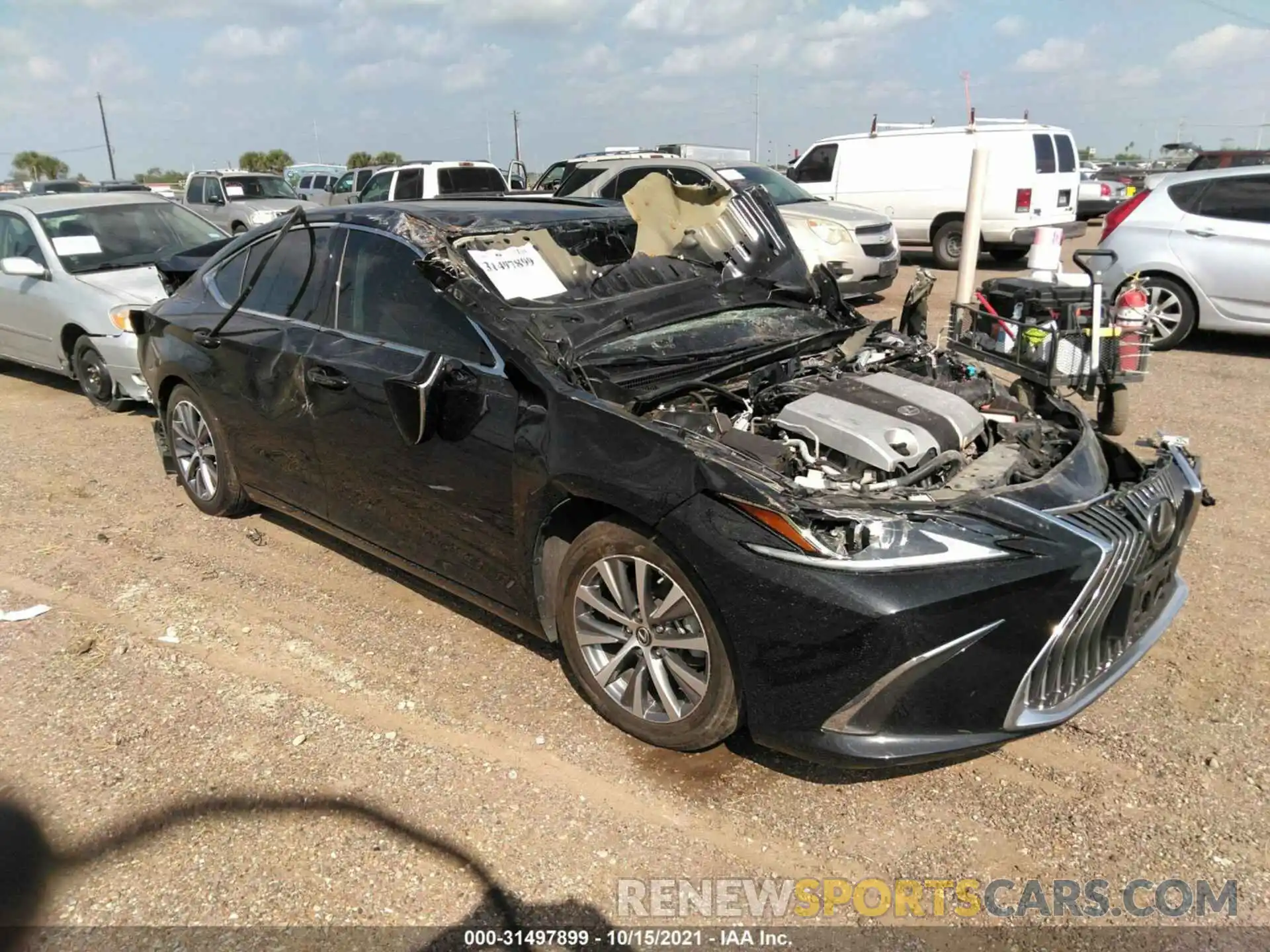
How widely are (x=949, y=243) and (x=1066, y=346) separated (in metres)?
10.1

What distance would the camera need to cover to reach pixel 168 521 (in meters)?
5.22

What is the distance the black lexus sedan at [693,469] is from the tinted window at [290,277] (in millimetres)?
16

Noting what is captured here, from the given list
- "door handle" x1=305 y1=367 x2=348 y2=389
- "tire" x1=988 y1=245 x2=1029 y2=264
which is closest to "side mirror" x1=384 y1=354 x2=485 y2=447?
"door handle" x1=305 y1=367 x2=348 y2=389

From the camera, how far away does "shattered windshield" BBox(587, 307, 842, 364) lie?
3.41 meters

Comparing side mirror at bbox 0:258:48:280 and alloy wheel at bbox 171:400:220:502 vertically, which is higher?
side mirror at bbox 0:258:48:280

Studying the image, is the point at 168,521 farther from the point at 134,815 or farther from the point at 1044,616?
the point at 1044,616

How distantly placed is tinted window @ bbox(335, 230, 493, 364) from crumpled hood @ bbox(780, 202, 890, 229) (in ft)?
23.9

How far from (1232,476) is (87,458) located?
24.8 ft

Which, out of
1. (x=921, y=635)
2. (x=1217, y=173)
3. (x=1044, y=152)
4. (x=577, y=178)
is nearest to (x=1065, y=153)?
(x=1044, y=152)

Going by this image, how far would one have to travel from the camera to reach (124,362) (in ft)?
22.8

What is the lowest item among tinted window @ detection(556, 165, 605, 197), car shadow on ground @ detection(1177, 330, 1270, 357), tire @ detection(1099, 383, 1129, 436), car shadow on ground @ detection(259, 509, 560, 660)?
car shadow on ground @ detection(259, 509, 560, 660)

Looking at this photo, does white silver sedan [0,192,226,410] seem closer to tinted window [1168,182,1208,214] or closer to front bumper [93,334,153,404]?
front bumper [93,334,153,404]

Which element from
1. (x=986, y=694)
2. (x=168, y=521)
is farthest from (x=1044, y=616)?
(x=168, y=521)

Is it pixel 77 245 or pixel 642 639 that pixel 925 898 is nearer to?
pixel 642 639
